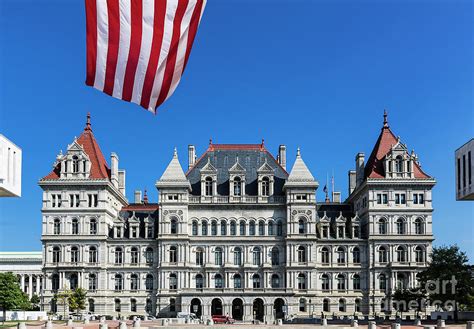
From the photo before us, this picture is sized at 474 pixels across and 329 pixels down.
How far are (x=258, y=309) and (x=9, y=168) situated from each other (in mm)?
66124

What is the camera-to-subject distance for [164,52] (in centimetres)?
1897

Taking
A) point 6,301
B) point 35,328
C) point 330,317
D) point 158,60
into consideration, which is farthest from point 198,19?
point 330,317

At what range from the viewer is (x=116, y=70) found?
19.0 m

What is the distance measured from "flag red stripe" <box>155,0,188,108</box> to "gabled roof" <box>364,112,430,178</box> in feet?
279

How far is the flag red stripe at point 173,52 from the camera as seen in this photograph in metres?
18.5

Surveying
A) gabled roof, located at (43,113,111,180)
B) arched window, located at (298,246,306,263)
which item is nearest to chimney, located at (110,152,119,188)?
gabled roof, located at (43,113,111,180)

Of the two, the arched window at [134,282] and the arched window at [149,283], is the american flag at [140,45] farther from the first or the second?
the arched window at [134,282]

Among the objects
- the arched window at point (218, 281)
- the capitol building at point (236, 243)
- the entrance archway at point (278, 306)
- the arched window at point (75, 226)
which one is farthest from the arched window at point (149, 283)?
the entrance archway at point (278, 306)

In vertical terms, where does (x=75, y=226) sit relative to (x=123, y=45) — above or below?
below

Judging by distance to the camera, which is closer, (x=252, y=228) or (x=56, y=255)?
(x=56, y=255)

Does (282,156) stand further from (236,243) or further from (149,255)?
(149,255)

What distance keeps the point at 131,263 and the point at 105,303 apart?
6423 mm

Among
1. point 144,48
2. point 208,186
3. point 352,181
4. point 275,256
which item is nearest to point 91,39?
point 144,48

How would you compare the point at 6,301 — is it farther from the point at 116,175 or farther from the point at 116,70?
the point at 116,70
